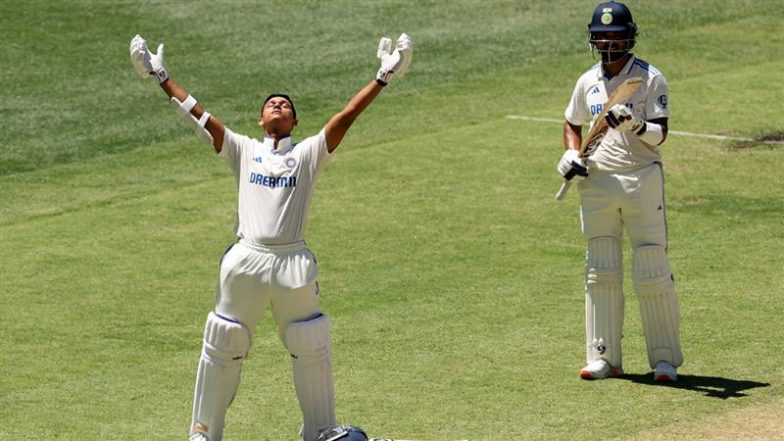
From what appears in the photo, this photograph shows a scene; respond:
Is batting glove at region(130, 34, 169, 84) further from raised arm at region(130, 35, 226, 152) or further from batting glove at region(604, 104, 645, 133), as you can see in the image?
batting glove at region(604, 104, 645, 133)

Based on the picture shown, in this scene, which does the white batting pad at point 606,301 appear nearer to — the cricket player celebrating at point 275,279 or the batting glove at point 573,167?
the batting glove at point 573,167

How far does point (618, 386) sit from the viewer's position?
39.4 feet

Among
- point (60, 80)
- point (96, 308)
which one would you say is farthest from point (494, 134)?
point (96, 308)

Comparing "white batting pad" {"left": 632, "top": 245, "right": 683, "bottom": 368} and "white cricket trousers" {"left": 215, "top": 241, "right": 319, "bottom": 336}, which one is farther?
"white batting pad" {"left": 632, "top": 245, "right": 683, "bottom": 368}

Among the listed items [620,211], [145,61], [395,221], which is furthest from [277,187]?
[395,221]

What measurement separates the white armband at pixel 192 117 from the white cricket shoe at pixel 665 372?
3.90m

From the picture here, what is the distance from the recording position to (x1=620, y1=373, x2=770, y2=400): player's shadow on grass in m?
11.7

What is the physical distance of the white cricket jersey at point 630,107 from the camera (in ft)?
39.5

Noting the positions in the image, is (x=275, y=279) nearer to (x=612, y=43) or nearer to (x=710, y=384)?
(x=612, y=43)

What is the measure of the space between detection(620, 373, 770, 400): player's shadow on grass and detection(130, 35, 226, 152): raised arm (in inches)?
151

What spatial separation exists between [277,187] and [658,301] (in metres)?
3.43

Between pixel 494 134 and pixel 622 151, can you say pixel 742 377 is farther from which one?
pixel 494 134

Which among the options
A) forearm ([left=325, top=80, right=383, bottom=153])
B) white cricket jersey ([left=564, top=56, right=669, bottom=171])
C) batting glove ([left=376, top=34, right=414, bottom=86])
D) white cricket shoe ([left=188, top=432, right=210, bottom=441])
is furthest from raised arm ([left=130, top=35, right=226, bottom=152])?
white cricket jersey ([left=564, top=56, right=669, bottom=171])

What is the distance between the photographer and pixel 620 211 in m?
12.2
